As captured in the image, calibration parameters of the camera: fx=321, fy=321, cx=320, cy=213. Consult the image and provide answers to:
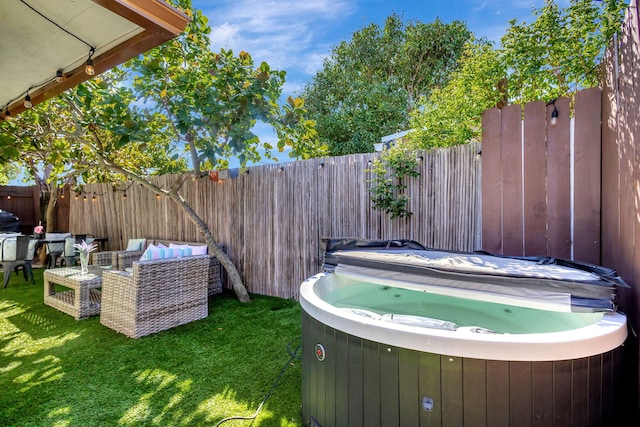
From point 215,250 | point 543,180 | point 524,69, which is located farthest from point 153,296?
point 524,69

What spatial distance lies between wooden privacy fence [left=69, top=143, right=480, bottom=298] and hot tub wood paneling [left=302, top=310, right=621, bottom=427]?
1772 mm

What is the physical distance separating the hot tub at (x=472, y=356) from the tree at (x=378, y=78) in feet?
28.6

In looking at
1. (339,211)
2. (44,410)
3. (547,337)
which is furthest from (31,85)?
(547,337)

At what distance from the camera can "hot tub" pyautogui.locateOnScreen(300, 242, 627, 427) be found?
122 cm

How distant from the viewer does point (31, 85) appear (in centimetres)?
245

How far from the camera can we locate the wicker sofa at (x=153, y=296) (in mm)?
3225

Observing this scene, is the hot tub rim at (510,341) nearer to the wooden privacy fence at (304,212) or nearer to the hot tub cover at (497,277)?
the hot tub cover at (497,277)

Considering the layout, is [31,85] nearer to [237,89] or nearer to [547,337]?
[237,89]

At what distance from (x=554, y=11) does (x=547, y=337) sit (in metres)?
4.06

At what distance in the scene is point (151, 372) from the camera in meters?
2.53

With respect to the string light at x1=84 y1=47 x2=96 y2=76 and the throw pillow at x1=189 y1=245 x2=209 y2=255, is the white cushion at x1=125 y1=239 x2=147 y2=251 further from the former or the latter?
the string light at x1=84 y1=47 x2=96 y2=76

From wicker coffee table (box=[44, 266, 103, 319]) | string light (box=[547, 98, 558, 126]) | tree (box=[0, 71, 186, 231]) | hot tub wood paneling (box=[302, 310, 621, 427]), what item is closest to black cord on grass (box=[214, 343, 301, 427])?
hot tub wood paneling (box=[302, 310, 621, 427])

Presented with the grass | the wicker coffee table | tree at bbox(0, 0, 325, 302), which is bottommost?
the grass

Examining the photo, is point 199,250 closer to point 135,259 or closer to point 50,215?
point 135,259
